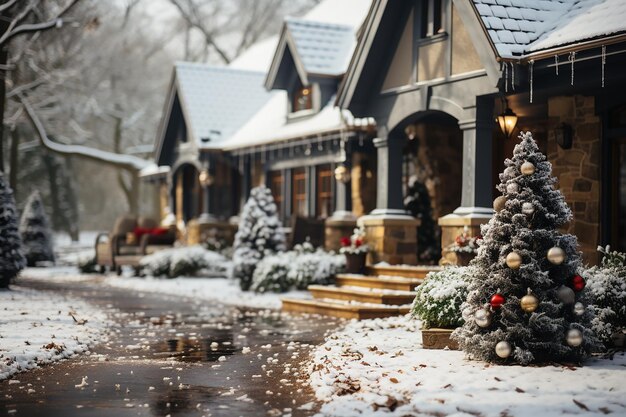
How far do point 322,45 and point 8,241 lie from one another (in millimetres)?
9831

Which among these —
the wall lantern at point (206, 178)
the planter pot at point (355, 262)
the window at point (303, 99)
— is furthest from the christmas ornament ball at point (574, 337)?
the wall lantern at point (206, 178)

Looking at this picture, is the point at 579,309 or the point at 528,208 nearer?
the point at 579,309

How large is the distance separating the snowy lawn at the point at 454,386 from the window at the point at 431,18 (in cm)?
798

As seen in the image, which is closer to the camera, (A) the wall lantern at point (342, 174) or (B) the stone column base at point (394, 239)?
(B) the stone column base at point (394, 239)

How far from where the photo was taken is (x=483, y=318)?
8922 millimetres

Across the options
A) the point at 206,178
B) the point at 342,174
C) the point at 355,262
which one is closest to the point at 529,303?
the point at 355,262

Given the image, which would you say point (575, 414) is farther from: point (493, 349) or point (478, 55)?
point (478, 55)

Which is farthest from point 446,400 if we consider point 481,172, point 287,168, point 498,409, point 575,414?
point 287,168

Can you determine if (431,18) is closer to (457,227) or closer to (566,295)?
(457,227)

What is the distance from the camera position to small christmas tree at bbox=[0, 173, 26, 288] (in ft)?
57.7

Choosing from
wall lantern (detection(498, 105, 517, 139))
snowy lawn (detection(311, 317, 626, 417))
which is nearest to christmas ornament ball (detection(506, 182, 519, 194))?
snowy lawn (detection(311, 317, 626, 417))

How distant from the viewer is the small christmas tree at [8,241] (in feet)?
57.7

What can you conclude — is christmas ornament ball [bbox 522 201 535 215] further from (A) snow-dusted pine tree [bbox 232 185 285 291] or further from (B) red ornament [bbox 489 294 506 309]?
(A) snow-dusted pine tree [bbox 232 185 285 291]

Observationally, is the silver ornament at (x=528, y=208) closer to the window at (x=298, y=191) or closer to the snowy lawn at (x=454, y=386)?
the snowy lawn at (x=454, y=386)
